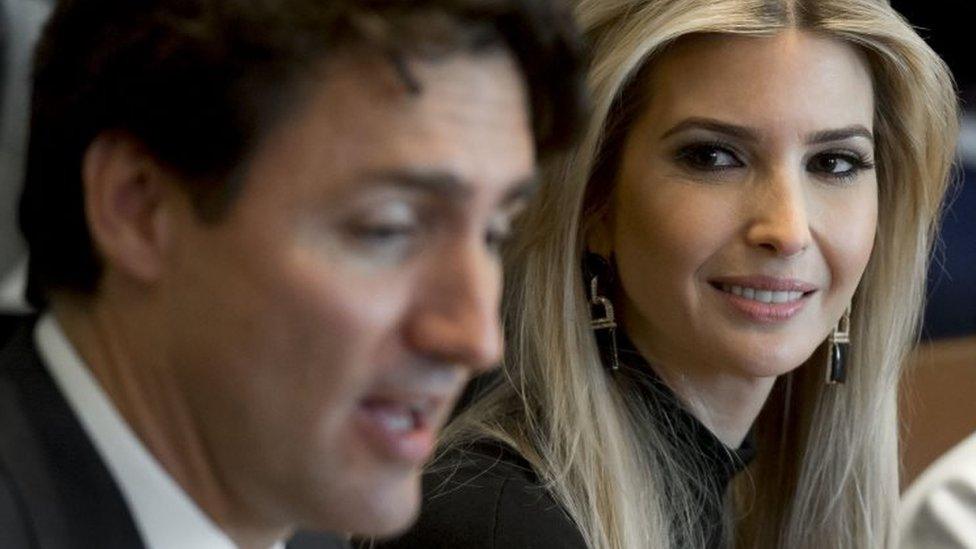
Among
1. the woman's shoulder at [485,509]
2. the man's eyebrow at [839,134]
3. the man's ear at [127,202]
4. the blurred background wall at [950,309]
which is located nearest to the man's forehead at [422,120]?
the man's ear at [127,202]

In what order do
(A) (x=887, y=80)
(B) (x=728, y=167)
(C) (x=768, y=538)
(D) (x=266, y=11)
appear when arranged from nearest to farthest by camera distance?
(D) (x=266, y=11)
(B) (x=728, y=167)
(A) (x=887, y=80)
(C) (x=768, y=538)

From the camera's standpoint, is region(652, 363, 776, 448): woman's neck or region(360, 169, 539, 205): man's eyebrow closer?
region(360, 169, 539, 205): man's eyebrow

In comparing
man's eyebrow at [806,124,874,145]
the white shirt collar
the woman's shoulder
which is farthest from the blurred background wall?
the white shirt collar

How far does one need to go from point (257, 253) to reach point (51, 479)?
8.4 inches

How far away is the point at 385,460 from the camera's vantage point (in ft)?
3.73

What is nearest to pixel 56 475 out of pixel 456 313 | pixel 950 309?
pixel 456 313

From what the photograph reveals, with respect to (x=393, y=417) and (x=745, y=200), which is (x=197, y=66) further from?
(x=745, y=200)

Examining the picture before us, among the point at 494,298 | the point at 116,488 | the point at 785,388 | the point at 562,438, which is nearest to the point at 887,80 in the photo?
the point at 785,388

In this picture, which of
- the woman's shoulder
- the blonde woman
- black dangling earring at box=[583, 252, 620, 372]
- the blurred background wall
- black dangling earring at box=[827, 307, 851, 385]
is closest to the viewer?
the woman's shoulder

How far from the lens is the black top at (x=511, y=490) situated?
1.90 meters

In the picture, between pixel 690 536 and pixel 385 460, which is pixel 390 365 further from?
pixel 690 536

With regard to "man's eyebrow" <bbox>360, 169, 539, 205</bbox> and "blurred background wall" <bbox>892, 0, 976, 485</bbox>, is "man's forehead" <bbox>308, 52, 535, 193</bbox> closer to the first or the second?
"man's eyebrow" <bbox>360, 169, 539, 205</bbox>

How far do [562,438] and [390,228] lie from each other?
998 mm

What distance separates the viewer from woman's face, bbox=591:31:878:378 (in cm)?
201
